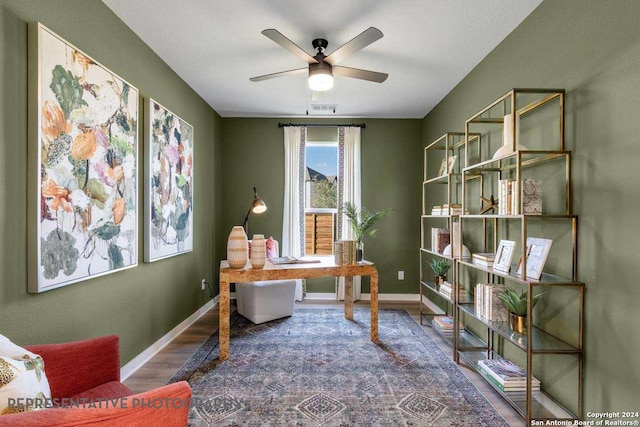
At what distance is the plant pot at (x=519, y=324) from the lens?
81.0 inches

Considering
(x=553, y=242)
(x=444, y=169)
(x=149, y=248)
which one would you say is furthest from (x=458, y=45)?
(x=149, y=248)

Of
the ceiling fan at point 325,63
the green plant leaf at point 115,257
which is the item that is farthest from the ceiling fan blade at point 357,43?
the green plant leaf at point 115,257

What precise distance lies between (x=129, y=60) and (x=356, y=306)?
3599 mm

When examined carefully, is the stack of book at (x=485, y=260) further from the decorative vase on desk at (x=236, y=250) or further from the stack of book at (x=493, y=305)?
the decorative vase on desk at (x=236, y=250)

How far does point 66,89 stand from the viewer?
6.11ft

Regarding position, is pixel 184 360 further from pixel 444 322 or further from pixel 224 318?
pixel 444 322

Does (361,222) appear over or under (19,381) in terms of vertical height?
over

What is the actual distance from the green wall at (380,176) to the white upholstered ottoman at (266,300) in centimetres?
100

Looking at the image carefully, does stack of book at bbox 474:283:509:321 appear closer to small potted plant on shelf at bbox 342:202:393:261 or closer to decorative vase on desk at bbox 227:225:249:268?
small potted plant on shelf at bbox 342:202:393:261

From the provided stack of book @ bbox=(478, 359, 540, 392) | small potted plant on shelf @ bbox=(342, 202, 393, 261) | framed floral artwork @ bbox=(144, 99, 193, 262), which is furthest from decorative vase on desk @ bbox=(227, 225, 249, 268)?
stack of book @ bbox=(478, 359, 540, 392)

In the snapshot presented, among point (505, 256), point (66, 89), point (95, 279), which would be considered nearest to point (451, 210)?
point (505, 256)

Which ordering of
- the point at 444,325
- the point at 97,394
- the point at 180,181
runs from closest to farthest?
the point at 97,394, the point at 444,325, the point at 180,181

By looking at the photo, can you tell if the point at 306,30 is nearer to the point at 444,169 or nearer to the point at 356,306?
the point at 444,169

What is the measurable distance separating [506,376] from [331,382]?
1.16m
